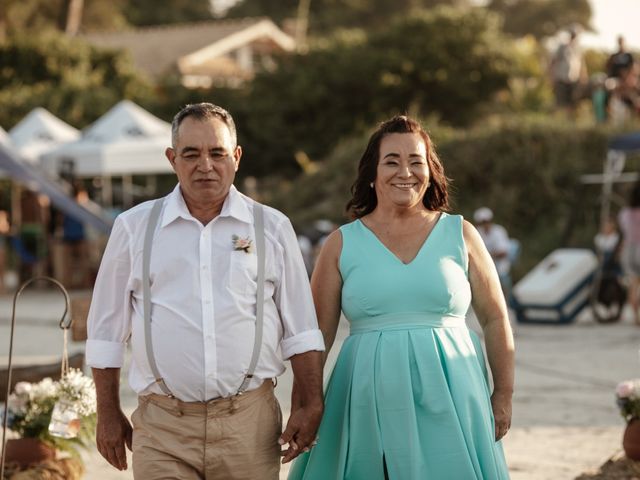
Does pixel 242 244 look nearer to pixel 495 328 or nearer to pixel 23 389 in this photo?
pixel 495 328

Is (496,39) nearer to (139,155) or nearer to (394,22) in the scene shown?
(394,22)

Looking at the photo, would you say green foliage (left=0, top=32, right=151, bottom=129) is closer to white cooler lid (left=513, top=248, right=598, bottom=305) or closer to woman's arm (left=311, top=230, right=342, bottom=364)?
white cooler lid (left=513, top=248, right=598, bottom=305)

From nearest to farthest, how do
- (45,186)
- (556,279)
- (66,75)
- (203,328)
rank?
(203,328) → (556,279) → (45,186) → (66,75)

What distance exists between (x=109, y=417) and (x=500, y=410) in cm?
138

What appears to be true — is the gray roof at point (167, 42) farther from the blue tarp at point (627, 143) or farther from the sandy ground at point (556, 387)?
the blue tarp at point (627, 143)

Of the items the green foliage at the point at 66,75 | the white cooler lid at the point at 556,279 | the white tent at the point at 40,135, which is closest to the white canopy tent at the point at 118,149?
the white tent at the point at 40,135

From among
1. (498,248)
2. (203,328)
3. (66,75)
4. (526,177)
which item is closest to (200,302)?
(203,328)

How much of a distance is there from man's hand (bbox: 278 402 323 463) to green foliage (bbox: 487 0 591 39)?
66003mm

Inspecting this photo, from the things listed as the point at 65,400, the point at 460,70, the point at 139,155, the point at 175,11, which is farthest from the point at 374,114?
the point at 175,11

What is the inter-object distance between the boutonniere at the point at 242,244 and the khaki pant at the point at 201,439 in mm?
446

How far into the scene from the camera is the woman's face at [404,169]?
466 centimetres

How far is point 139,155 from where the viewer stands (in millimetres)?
21766

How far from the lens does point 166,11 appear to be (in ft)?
224

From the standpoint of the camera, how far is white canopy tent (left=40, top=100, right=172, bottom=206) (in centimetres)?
2172
